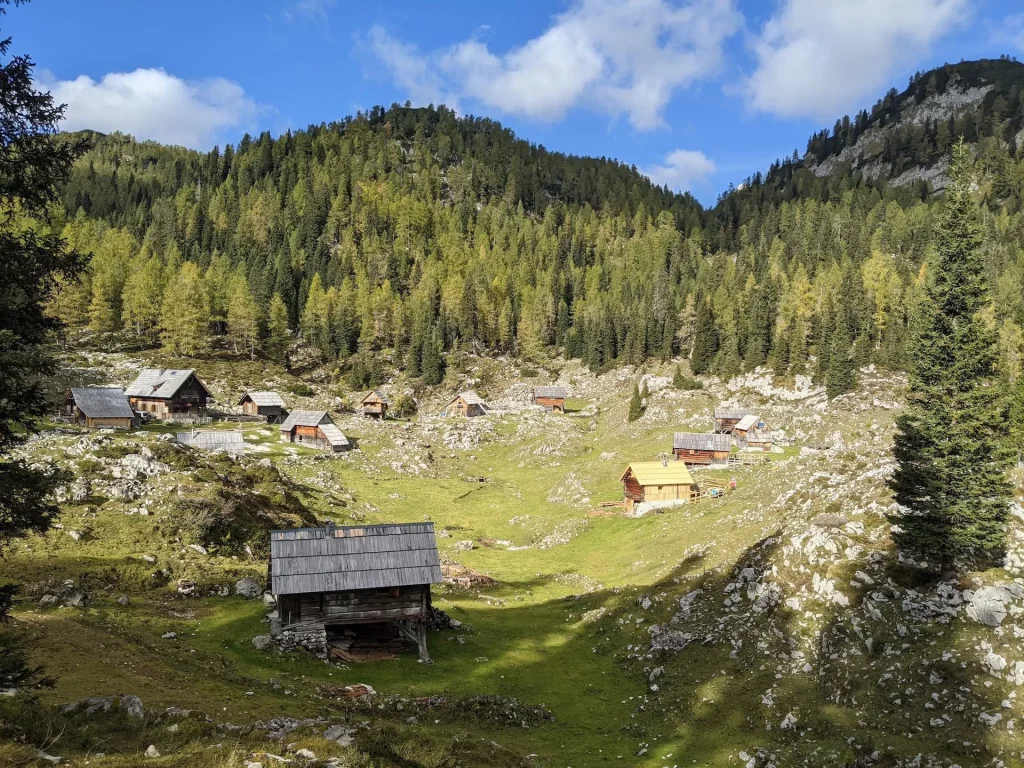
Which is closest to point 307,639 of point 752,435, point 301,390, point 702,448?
point 702,448

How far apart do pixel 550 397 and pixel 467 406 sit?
18334 mm

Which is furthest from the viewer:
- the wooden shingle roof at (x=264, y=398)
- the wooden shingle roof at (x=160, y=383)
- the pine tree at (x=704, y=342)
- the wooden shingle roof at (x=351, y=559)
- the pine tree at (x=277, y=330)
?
the pine tree at (x=277, y=330)

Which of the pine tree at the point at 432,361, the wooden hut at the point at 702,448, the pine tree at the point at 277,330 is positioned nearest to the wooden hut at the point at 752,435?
the wooden hut at the point at 702,448

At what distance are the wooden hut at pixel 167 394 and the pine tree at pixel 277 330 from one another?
54830mm

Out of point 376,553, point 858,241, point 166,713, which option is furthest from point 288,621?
point 858,241

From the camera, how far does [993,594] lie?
26297mm

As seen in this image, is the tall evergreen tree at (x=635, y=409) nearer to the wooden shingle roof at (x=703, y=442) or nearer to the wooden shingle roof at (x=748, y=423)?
the wooden shingle roof at (x=748, y=423)

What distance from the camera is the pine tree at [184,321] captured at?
446ft

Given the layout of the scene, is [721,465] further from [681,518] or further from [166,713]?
[166,713]

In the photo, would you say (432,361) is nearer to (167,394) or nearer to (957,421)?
(167,394)

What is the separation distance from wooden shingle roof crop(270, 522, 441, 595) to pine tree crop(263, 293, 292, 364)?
429 feet

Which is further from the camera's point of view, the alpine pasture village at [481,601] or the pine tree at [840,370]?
the pine tree at [840,370]

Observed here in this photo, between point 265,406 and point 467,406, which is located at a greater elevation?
point 265,406

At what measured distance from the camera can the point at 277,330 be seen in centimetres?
16038
